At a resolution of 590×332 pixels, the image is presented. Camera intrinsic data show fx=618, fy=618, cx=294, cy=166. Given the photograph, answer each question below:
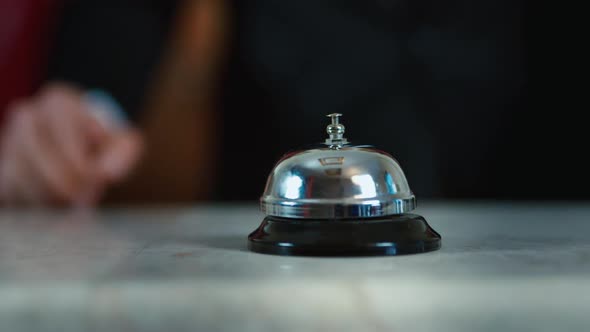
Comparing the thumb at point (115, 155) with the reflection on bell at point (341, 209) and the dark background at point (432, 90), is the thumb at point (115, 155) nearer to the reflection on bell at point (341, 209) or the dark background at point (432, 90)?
the dark background at point (432, 90)

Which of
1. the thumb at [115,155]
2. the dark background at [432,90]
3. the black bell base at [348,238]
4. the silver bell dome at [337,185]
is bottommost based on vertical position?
the black bell base at [348,238]

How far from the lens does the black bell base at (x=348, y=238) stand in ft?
1.39

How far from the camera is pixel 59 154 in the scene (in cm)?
149

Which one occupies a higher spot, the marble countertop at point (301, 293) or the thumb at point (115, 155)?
the thumb at point (115, 155)

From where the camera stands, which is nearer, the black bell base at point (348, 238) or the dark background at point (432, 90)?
the black bell base at point (348, 238)

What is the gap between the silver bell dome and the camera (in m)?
0.44

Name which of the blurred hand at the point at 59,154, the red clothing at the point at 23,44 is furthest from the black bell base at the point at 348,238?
the red clothing at the point at 23,44

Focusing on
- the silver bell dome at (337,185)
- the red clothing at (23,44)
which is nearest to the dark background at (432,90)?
the red clothing at (23,44)

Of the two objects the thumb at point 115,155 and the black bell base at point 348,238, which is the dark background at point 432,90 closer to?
the thumb at point 115,155

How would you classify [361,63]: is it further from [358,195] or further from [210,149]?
[358,195]

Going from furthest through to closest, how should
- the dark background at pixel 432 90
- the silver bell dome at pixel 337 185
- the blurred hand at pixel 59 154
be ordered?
the dark background at pixel 432 90 < the blurred hand at pixel 59 154 < the silver bell dome at pixel 337 185

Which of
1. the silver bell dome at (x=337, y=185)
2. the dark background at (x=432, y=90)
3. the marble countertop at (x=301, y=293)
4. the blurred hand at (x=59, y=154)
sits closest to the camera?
the marble countertop at (x=301, y=293)

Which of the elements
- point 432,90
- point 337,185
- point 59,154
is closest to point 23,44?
point 59,154

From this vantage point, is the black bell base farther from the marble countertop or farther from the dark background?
the dark background
